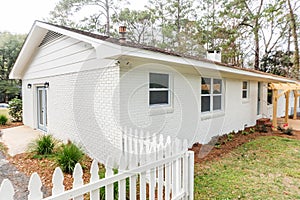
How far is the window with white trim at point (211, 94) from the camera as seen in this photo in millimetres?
7758

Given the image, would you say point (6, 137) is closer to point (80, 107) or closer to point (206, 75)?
point (80, 107)

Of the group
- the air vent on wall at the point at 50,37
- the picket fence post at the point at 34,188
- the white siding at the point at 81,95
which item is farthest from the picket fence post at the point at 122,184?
the air vent on wall at the point at 50,37

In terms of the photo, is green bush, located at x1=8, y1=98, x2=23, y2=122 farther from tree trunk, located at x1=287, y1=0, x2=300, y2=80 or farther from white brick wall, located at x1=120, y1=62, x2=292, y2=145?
tree trunk, located at x1=287, y1=0, x2=300, y2=80

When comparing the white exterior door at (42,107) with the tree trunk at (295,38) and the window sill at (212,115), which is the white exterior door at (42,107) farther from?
the tree trunk at (295,38)

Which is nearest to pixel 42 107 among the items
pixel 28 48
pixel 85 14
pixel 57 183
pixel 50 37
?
pixel 28 48

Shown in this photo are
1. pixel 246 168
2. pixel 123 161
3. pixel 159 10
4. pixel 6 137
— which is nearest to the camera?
pixel 123 161

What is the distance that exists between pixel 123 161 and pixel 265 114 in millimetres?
13400

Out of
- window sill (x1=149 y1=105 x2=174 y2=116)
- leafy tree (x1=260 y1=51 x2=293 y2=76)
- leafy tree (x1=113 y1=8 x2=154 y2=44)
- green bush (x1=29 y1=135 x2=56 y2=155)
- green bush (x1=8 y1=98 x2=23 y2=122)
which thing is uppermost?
leafy tree (x1=113 y1=8 x2=154 y2=44)

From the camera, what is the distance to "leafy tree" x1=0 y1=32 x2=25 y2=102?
77.3 feet

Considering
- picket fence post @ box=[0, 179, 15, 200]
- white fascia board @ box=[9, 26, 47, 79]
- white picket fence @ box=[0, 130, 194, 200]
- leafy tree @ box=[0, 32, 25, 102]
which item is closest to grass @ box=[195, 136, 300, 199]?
white picket fence @ box=[0, 130, 194, 200]

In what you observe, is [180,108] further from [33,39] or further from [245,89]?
[33,39]

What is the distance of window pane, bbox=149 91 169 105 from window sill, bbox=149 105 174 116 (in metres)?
0.13

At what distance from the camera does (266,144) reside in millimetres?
7367

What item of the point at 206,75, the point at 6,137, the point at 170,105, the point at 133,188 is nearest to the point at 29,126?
the point at 6,137
